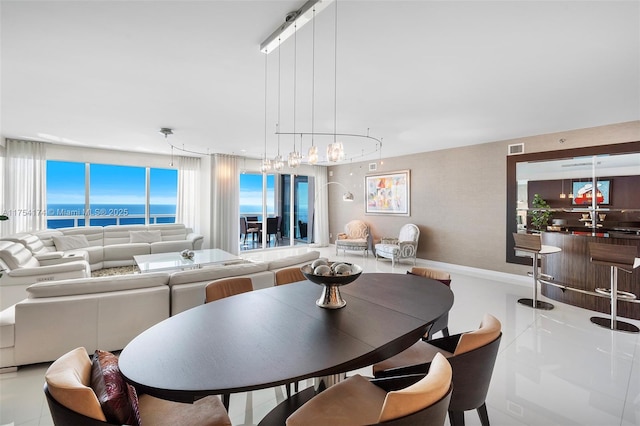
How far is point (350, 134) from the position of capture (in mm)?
5160

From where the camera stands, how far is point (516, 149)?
5.37 metres

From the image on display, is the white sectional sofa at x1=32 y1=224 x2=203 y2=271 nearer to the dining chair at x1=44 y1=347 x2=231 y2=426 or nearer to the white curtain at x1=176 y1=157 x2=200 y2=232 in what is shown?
the white curtain at x1=176 y1=157 x2=200 y2=232

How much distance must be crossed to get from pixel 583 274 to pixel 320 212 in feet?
21.5

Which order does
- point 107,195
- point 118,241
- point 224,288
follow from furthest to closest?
point 107,195
point 118,241
point 224,288

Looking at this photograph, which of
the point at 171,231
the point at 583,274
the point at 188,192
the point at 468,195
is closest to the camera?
the point at 583,274

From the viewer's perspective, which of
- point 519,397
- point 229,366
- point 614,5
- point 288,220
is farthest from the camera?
point 288,220

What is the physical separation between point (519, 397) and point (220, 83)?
395 centimetres

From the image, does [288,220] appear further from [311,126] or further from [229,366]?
[229,366]

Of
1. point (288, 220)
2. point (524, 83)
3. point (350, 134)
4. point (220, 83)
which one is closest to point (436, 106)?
point (524, 83)

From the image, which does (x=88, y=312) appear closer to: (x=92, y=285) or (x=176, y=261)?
(x=92, y=285)

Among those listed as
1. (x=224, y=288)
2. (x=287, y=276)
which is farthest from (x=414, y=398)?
(x=287, y=276)

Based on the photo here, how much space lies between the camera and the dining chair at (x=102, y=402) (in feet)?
3.14

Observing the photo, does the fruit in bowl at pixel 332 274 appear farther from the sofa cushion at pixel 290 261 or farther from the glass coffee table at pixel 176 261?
the glass coffee table at pixel 176 261

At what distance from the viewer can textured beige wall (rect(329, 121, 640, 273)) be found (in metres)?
4.92
